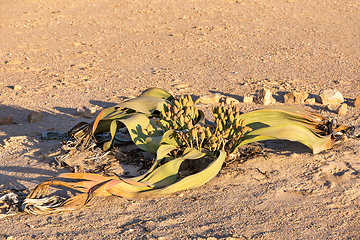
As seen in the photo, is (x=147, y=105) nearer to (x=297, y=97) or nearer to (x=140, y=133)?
(x=140, y=133)

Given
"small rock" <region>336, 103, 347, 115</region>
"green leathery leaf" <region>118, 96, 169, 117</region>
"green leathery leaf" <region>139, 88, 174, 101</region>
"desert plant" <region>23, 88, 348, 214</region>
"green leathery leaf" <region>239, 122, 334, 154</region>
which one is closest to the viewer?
"desert plant" <region>23, 88, 348, 214</region>

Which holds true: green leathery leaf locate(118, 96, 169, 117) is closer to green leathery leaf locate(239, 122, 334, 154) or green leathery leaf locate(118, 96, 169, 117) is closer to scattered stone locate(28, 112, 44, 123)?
green leathery leaf locate(239, 122, 334, 154)

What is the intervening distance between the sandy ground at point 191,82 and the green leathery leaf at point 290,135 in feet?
0.51

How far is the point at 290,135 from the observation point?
2.71 m

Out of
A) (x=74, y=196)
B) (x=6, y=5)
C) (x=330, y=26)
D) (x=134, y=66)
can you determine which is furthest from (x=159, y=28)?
(x=74, y=196)

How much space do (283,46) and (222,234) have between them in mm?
4940

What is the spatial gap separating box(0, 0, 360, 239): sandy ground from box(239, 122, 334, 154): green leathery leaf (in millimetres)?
154

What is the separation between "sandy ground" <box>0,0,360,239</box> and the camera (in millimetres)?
2240

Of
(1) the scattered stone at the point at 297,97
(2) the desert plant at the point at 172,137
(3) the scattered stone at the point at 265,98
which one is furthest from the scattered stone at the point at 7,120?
(1) the scattered stone at the point at 297,97

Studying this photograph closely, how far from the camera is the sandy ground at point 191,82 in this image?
88.2 inches

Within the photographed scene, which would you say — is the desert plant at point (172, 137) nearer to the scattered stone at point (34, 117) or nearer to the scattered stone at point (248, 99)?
the scattered stone at point (34, 117)

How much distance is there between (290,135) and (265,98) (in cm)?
167

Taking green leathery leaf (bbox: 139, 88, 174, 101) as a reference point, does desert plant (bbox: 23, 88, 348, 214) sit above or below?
below

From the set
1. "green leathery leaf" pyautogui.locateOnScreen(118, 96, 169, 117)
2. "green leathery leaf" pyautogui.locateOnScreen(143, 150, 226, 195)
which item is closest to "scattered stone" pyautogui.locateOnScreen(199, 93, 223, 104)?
"green leathery leaf" pyautogui.locateOnScreen(118, 96, 169, 117)
